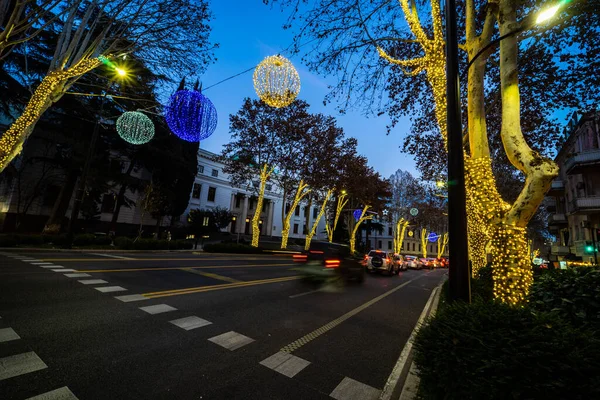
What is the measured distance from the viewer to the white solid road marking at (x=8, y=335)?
143 inches

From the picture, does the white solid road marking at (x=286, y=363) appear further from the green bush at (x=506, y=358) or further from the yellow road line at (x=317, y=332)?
the green bush at (x=506, y=358)

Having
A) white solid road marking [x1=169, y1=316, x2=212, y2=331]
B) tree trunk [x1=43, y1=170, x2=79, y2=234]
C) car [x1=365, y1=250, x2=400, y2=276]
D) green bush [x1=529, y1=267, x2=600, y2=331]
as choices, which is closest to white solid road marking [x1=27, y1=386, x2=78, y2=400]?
white solid road marking [x1=169, y1=316, x2=212, y2=331]

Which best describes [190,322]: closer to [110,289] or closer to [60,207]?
[110,289]

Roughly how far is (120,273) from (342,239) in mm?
40102

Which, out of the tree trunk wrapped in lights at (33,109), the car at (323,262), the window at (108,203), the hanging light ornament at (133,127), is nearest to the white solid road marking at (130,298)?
the car at (323,262)

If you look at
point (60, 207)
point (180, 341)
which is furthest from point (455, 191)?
point (60, 207)

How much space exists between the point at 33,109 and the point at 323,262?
1375 centimetres

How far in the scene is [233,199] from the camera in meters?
48.4

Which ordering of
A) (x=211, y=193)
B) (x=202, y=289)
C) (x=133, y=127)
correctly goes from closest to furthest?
(x=202, y=289), (x=133, y=127), (x=211, y=193)

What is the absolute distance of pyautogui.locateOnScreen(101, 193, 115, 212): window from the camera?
30.4 m

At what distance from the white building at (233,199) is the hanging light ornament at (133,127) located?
64.6 ft

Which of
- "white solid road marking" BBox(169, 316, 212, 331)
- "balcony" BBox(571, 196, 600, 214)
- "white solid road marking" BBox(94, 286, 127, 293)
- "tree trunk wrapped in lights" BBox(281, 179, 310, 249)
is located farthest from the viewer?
"tree trunk wrapped in lights" BBox(281, 179, 310, 249)

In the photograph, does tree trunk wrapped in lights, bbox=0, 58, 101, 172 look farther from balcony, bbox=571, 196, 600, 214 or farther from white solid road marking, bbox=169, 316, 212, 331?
balcony, bbox=571, 196, 600, 214

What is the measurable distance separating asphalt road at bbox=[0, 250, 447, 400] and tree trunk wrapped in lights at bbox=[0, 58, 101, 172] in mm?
5330
